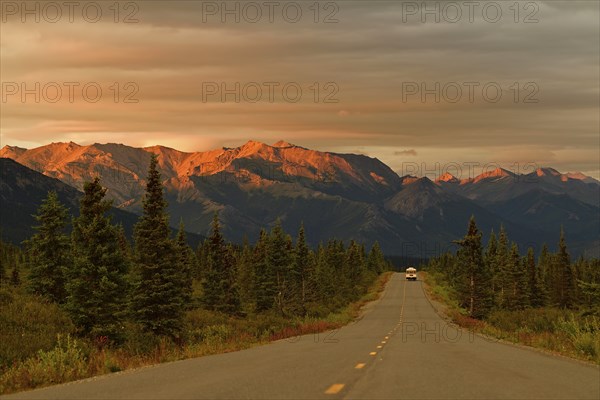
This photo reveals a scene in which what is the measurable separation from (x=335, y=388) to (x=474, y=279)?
6111cm

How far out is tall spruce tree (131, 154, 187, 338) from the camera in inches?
1425

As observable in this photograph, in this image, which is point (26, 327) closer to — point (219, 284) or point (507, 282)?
point (219, 284)

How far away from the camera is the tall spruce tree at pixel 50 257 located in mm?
44250

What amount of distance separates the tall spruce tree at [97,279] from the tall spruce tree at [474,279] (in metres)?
44.5

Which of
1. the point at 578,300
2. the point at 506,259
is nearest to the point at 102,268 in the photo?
the point at 506,259

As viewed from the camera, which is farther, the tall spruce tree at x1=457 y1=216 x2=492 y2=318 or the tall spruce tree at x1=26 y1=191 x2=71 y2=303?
the tall spruce tree at x1=457 y1=216 x2=492 y2=318

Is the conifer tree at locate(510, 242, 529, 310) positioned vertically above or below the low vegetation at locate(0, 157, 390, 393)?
below

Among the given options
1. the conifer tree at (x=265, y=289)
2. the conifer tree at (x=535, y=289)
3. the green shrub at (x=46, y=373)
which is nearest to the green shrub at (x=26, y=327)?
the green shrub at (x=46, y=373)

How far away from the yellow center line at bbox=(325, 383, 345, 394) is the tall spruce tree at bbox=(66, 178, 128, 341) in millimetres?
20080

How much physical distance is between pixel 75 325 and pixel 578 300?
266 ft

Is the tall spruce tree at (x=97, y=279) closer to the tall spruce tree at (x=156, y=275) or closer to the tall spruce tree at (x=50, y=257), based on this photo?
the tall spruce tree at (x=156, y=275)

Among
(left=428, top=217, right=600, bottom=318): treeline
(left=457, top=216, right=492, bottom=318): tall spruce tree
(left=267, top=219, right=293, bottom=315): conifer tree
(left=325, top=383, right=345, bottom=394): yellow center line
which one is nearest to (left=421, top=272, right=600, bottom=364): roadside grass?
(left=325, top=383, right=345, bottom=394): yellow center line

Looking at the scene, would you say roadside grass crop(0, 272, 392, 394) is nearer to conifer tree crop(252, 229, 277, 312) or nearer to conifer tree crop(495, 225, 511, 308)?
conifer tree crop(252, 229, 277, 312)

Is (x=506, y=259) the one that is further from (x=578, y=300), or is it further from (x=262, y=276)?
(x=262, y=276)
